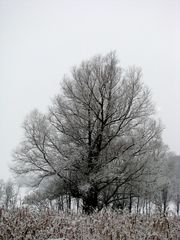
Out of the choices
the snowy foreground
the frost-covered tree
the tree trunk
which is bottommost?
the tree trunk

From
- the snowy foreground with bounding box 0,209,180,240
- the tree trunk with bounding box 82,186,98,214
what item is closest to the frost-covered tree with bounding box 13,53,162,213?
the tree trunk with bounding box 82,186,98,214

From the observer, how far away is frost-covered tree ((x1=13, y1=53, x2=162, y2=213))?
1585 cm

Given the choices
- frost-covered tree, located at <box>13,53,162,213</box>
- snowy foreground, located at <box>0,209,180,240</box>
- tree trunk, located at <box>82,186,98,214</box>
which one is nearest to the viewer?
snowy foreground, located at <box>0,209,180,240</box>

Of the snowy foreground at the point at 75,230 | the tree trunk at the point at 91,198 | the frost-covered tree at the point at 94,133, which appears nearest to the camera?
the snowy foreground at the point at 75,230

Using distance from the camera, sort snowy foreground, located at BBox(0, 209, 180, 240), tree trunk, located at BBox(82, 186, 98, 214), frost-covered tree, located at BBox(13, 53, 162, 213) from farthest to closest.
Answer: frost-covered tree, located at BBox(13, 53, 162, 213)
tree trunk, located at BBox(82, 186, 98, 214)
snowy foreground, located at BBox(0, 209, 180, 240)

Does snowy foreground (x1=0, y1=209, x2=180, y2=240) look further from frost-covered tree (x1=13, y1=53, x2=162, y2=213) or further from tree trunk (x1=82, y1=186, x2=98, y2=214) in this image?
tree trunk (x1=82, y1=186, x2=98, y2=214)

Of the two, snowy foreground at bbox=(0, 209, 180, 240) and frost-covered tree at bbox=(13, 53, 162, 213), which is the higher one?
frost-covered tree at bbox=(13, 53, 162, 213)

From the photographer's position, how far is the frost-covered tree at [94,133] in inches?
624

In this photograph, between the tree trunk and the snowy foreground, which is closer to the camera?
the snowy foreground

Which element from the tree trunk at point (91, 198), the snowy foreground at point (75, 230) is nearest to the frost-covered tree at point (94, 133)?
the tree trunk at point (91, 198)

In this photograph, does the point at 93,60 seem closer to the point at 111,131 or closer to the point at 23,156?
the point at 111,131

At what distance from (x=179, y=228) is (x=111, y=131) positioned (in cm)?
1214

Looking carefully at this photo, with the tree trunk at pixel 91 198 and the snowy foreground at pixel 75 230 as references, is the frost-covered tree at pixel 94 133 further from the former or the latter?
the snowy foreground at pixel 75 230

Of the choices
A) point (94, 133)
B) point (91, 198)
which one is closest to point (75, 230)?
point (91, 198)
